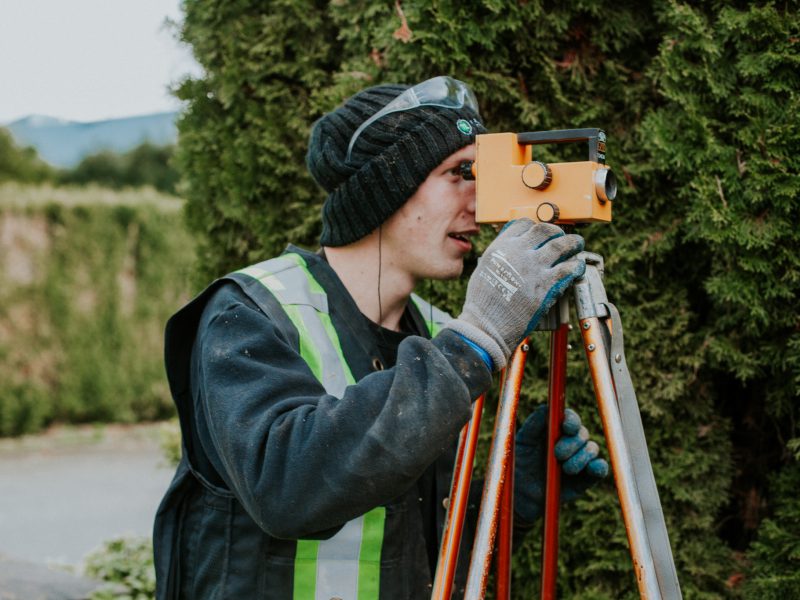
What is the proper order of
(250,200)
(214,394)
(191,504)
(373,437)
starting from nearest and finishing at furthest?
(373,437) < (214,394) < (191,504) < (250,200)

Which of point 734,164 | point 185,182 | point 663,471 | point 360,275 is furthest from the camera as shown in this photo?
point 185,182

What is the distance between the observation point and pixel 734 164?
2.52 meters

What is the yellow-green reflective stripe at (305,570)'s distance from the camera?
1.79 metres

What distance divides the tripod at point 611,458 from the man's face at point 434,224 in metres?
0.38

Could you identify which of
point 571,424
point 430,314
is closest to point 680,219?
point 430,314

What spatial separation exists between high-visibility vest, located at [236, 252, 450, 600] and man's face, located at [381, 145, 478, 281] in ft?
0.83

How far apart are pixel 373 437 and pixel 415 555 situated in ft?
1.94

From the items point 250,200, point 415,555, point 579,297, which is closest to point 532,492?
point 415,555

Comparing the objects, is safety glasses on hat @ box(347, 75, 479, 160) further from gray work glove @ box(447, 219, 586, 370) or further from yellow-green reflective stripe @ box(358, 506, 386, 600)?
yellow-green reflective stripe @ box(358, 506, 386, 600)

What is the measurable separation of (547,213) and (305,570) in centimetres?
93

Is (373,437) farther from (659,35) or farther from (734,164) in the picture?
(659,35)

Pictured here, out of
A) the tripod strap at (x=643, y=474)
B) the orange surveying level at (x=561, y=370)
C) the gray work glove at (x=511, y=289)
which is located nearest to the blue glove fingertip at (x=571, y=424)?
the orange surveying level at (x=561, y=370)

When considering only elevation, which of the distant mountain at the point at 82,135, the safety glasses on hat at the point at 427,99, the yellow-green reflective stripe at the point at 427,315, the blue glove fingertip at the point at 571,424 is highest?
the distant mountain at the point at 82,135

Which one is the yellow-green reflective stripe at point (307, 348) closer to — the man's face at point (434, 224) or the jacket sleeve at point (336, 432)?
→ the jacket sleeve at point (336, 432)
